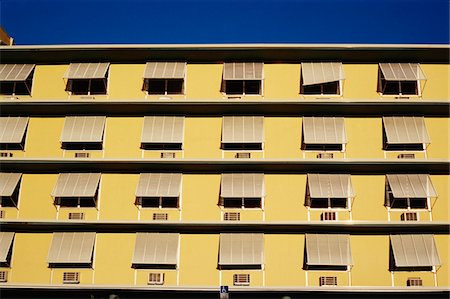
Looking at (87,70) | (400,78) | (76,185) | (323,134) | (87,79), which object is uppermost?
(87,70)

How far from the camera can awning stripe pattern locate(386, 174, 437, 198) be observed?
17.9 meters

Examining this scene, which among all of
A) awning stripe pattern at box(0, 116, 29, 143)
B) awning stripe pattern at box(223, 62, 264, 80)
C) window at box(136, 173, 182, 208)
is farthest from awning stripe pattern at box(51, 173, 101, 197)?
awning stripe pattern at box(223, 62, 264, 80)

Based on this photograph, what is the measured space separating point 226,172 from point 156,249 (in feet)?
14.9

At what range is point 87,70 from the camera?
19.6 meters

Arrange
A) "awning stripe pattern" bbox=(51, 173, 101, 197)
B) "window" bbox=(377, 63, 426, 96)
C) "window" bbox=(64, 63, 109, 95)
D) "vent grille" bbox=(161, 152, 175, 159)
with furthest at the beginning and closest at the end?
"window" bbox=(64, 63, 109, 95)
"vent grille" bbox=(161, 152, 175, 159)
"window" bbox=(377, 63, 426, 96)
"awning stripe pattern" bbox=(51, 173, 101, 197)

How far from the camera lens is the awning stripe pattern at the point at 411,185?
17859 mm

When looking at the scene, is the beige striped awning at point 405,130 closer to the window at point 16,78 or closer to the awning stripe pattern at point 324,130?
the awning stripe pattern at point 324,130

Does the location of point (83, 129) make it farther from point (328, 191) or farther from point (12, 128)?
point (328, 191)

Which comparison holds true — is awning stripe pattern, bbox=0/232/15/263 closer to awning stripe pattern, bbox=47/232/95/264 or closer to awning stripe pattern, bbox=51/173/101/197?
awning stripe pattern, bbox=47/232/95/264

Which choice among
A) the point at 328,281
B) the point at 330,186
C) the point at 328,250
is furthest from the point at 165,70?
the point at 328,281

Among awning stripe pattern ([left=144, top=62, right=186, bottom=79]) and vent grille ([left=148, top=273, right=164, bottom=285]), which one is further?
awning stripe pattern ([left=144, top=62, right=186, bottom=79])

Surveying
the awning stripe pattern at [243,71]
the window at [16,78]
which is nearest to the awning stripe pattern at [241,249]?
the awning stripe pattern at [243,71]

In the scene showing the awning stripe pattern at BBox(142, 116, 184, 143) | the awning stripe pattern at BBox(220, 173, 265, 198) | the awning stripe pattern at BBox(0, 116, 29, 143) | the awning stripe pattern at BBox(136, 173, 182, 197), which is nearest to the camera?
the awning stripe pattern at BBox(220, 173, 265, 198)

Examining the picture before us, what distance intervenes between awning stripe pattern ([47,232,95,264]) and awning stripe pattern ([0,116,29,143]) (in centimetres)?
489
